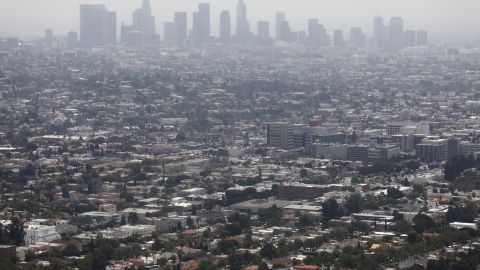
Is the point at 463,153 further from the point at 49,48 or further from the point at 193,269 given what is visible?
the point at 49,48

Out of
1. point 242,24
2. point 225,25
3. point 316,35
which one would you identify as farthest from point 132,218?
point 242,24

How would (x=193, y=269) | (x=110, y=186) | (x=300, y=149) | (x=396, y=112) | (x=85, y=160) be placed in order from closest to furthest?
(x=193, y=269) < (x=110, y=186) < (x=85, y=160) < (x=300, y=149) < (x=396, y=112)

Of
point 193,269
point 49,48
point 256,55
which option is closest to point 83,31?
point 49,48

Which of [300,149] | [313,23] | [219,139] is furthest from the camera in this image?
[313,23]

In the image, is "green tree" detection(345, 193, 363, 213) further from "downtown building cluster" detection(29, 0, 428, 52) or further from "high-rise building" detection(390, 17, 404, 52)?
"high-rise building" detection(390, 17, 404, 52)

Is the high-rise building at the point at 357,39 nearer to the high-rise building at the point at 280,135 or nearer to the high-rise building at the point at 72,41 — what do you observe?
the high-rise building at the point at 72,41

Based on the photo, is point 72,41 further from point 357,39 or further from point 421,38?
point 421,38
